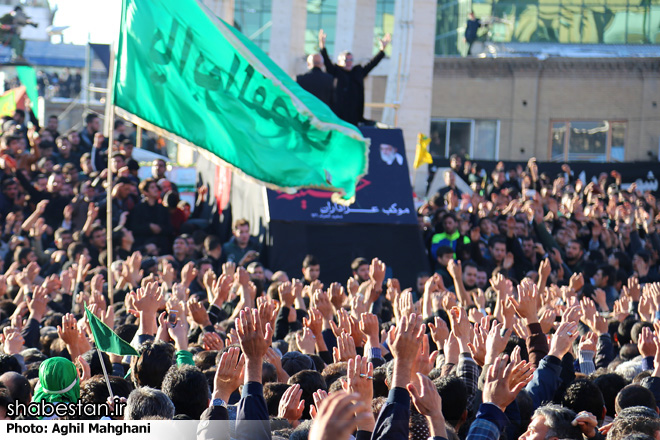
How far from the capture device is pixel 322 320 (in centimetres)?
862

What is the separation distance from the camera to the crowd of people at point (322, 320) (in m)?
5.07

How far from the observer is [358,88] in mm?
15398

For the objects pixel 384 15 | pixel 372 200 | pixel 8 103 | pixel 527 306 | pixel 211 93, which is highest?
pixel 384 15

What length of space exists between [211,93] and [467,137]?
30.9 meters

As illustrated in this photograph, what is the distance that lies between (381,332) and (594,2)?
123 feet

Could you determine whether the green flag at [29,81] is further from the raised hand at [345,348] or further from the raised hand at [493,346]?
the raised hand at [493,346]

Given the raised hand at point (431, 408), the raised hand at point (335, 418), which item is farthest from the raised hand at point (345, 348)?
the raised hand at point (335, 418)

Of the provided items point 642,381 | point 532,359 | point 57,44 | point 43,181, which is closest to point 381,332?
point 532,359

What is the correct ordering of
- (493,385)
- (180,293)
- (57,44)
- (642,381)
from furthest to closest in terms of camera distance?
1. (57,44)
2. (180,293)
3. (642,381)
4. (493,385)

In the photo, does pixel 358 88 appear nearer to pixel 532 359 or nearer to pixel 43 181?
pixel 43 181

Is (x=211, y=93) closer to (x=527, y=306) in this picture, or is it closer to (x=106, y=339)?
(x=527, y=306)

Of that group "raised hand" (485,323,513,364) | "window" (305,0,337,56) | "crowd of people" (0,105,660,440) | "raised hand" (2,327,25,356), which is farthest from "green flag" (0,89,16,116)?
"window" (305,0,337,56)

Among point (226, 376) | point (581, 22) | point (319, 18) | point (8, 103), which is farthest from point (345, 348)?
point (319, 18)

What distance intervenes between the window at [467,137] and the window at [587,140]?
206 centimetres
